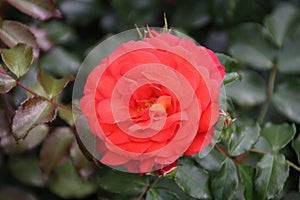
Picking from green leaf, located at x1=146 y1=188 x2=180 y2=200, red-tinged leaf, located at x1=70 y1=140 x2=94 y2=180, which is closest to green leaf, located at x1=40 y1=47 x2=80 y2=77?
red-tinged leaf, located at x1=70 y1=140 x2=94 y2=180

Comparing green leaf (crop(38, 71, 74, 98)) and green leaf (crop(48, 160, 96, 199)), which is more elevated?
green leaf (crop(38, 71, 74, 98))

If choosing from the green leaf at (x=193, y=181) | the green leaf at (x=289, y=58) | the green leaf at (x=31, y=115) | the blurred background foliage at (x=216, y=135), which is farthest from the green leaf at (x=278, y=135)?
the green leaf at (x=31, y=115)

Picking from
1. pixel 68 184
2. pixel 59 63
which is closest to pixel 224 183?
pixel 68 184

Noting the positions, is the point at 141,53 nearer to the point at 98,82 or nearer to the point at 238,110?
the point at 98,82

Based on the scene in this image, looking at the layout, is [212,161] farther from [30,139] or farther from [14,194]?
A: [14,194]

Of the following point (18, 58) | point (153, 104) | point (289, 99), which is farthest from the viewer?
point (289, 99)

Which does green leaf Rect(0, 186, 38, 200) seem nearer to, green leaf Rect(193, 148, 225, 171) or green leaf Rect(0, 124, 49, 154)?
green leaf Rect(0, 124, 49, 154)

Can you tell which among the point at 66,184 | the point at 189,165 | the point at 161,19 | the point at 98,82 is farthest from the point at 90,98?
the point at 161,19
